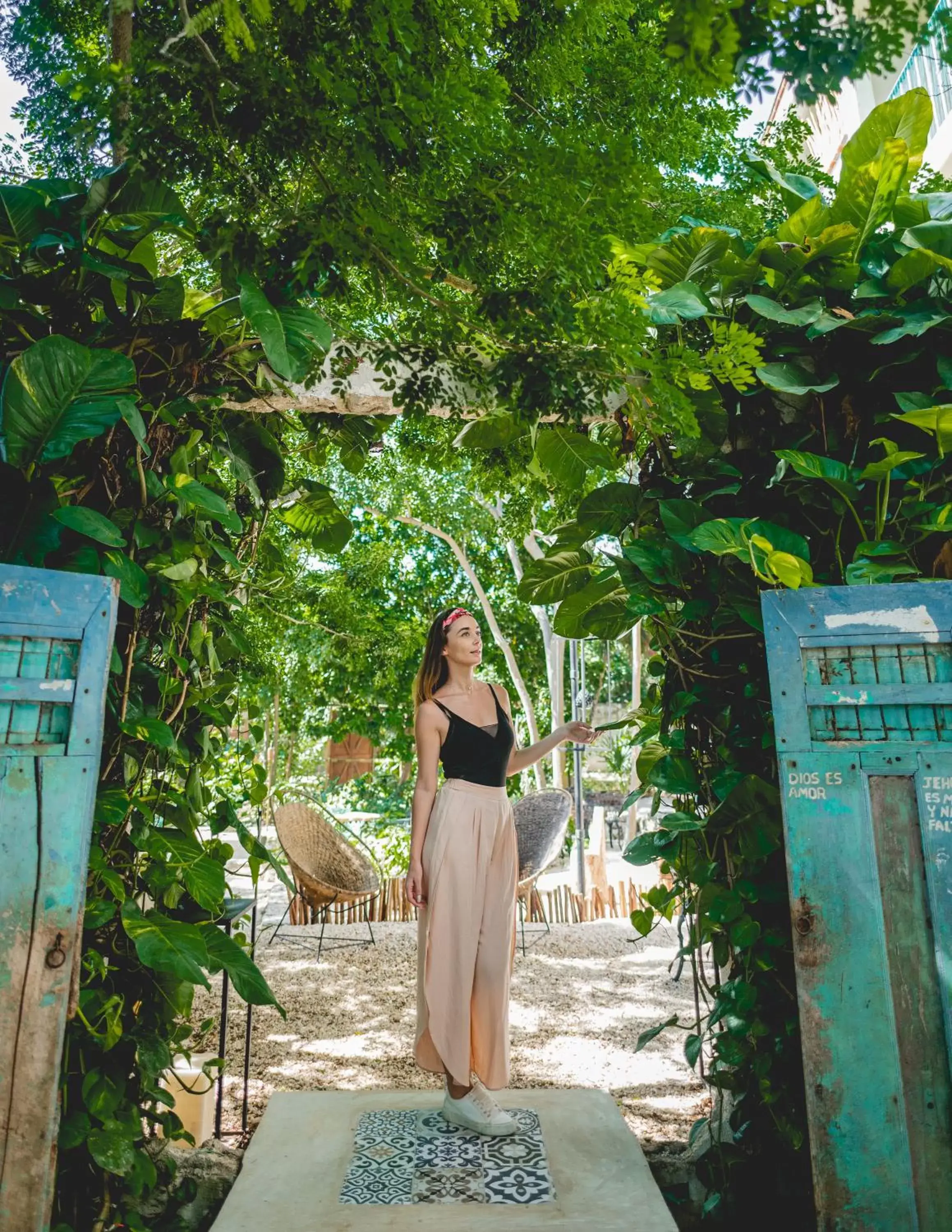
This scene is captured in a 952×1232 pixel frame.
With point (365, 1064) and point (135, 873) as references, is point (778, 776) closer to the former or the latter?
point (135, 873)

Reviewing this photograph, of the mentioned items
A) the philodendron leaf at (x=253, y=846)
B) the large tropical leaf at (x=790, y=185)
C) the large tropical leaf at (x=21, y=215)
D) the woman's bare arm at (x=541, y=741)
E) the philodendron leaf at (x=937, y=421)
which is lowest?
the philodendron leaf at (x=253, y=846)

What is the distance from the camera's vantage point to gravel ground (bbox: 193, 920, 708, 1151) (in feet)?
10.1

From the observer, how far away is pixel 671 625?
2051 millimetres

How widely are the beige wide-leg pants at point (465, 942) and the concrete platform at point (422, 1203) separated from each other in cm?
28

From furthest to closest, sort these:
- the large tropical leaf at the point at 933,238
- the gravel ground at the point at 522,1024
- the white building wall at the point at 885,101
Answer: the white building wall at the point at 885,101 → the gravel ground at the point at 522,1024 → the large tropical leaf at the point at 933,238

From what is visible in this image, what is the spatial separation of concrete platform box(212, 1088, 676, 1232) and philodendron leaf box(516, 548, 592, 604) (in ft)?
5.08

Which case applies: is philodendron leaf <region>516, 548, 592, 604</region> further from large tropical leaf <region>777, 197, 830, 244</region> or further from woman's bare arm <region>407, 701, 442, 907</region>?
large tropical leaf <region>777, 197, 830, 244</region>

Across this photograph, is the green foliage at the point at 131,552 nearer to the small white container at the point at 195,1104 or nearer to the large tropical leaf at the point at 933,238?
the small white container at the point at 195,1104

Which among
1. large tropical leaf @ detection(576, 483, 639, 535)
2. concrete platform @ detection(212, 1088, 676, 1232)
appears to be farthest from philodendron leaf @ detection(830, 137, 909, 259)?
concrete platform @ detection(212, 1088, 676, 1232)

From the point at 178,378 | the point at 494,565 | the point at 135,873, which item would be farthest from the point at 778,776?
the point at 494,565

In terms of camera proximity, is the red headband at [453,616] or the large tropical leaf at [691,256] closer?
the large tropical leaf at [691,256]

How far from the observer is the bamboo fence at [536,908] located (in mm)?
5660

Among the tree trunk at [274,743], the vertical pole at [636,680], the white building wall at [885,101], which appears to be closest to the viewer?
the white building wall at [885,101]

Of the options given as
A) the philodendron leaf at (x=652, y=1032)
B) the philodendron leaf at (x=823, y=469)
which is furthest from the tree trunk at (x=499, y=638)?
the philodendron leaf at (x=823, y=469)
